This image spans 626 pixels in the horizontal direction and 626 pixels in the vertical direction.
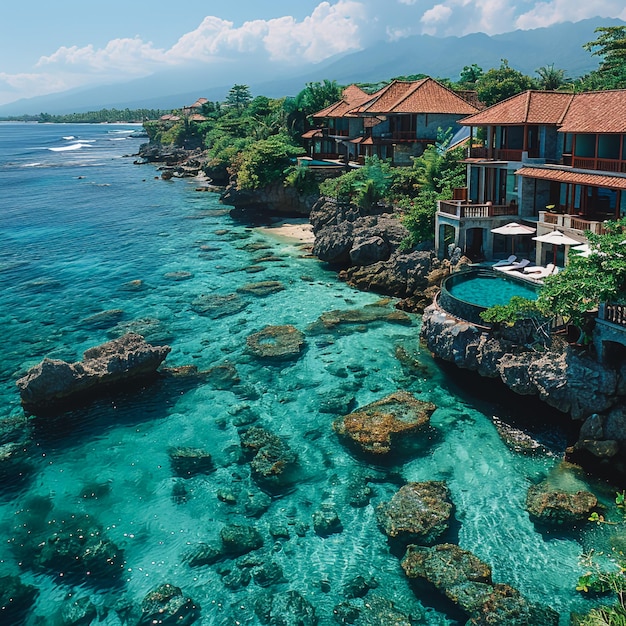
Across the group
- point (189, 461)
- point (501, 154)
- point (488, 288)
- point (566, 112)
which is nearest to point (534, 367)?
point (488, 288)

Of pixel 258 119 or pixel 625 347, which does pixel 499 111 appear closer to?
pixel 625 347

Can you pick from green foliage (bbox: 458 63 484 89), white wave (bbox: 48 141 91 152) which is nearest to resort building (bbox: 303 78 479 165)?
green foliage (bbox: 458 63 484 89)

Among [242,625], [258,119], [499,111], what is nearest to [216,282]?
[499,111]

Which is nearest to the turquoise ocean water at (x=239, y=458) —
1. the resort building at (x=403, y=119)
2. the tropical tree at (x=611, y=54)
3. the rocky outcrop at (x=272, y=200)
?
the rocky outcrop at (x=272, y=200)

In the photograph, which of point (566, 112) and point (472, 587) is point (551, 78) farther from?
point (472, 587)

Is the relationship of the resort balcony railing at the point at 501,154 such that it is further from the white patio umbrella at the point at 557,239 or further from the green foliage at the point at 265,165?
the green foliage at the point at 265,165
